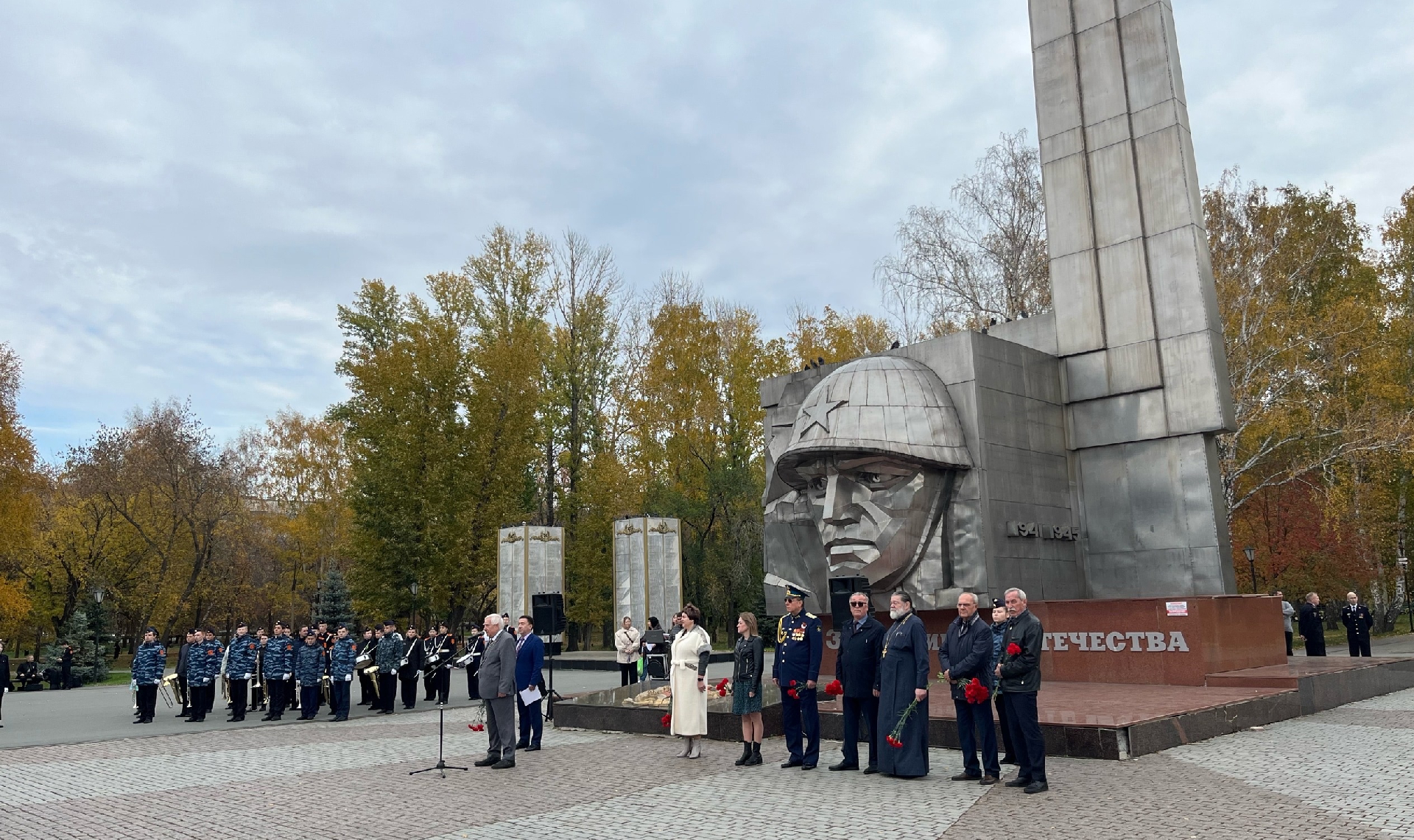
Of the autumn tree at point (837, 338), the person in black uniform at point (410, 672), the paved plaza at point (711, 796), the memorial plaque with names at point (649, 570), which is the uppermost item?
the autumn tree at point (837, 338)

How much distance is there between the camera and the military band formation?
1741 centimetres

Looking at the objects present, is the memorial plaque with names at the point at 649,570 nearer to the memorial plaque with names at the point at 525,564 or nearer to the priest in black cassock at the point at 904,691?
the memorial plaque with names at the point at 525,564

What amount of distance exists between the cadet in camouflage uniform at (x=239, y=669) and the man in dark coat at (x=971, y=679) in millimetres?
13745

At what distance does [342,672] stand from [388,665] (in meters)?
1.09

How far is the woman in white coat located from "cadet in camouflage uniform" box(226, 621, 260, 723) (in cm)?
1017

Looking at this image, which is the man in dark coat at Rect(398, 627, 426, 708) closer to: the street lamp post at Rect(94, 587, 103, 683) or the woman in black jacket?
the woman in black jacket

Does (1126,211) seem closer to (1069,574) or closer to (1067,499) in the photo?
(1067,499)

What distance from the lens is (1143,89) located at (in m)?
17.2

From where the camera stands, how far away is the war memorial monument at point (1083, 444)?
14.6m

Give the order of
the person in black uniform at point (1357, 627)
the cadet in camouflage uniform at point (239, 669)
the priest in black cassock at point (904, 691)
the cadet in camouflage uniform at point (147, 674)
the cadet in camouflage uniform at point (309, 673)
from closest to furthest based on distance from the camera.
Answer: the priest in black cassock at point (904, 691), the cadet in camouflage uniform at point (309, 673), the cadet in camouflage uniform at point (147, 674), the cadet in camouflage uniform at point (239, 669), the person in black uniform at point (1357, 627)

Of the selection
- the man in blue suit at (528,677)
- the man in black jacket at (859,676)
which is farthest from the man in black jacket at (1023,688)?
the man in blue suit at (528,677)

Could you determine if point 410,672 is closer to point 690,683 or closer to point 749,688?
point 690,683

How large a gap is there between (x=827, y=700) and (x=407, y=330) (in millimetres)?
27789

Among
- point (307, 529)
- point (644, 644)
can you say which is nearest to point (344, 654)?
point (644, 644)
